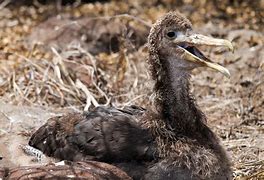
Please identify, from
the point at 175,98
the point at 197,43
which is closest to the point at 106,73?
the point at 175,98

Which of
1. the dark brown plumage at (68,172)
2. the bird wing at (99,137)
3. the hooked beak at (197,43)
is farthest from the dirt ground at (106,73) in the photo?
the hooked beak at (197,43)

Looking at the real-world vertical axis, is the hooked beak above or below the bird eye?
below

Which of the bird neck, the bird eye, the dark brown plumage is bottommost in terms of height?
the dark brown plumage

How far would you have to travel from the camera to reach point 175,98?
4.27m

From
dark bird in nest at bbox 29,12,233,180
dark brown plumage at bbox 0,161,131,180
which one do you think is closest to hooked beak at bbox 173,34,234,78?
dark bird in nest at bbox 29,12,233,180

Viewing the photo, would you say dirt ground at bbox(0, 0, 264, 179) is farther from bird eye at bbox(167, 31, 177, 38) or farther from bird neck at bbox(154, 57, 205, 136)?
bird eye at bbox(167, 31, 177, 38)

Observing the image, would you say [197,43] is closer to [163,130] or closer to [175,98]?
[175,98]

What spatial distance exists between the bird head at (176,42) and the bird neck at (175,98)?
34mm

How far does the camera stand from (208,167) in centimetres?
409

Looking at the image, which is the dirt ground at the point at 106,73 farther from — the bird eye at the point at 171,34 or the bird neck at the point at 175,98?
the bird eye at the point at 171,34

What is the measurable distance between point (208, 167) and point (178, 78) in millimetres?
511

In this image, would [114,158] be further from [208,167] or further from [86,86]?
[86,86]

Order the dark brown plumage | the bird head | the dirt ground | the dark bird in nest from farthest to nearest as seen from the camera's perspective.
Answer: the dirt ground
the bird head
the dark bird in nest
the dark brown plumage

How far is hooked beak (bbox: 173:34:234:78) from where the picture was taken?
13.5 ft
